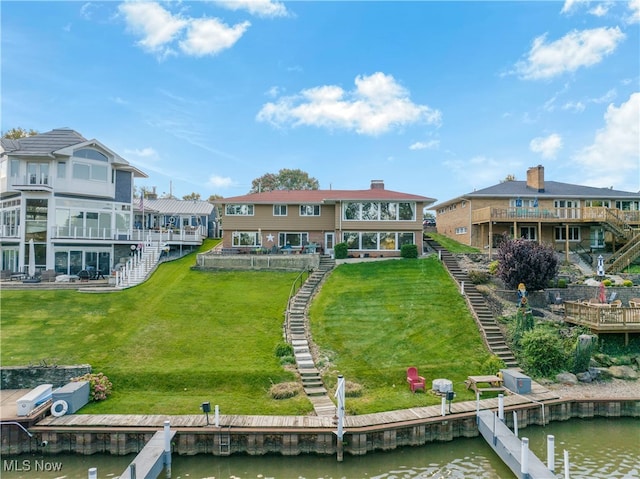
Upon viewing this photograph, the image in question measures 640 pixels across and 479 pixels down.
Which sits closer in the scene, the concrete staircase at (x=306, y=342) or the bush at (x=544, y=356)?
the concrete staircase at (x=306, y=342)

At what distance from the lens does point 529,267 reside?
21.2m

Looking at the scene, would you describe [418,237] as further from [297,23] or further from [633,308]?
[297,23]

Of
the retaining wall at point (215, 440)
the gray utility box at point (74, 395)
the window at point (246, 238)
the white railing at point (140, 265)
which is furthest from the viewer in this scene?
the window at point (246, 238)

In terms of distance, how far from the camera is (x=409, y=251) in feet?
96.8

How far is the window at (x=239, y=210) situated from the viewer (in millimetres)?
33647

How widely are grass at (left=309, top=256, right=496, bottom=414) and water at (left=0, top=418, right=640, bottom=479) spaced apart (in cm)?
196

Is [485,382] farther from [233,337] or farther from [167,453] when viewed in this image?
[167,453]

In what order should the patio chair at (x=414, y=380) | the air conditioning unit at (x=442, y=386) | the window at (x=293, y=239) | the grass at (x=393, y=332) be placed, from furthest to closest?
1. the window at (x=293, y=239)
2. the grass at (x=393, y=332)
3. the patio chair at (x=414, y=380)
4. the air conditioning unit at (x=442, y=386)

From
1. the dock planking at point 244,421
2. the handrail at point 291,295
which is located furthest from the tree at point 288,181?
the dock planking at point 244,421

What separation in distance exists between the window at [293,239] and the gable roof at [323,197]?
9.11 ft

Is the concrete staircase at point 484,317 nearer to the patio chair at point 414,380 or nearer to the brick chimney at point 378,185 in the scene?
the patio chair at point 414,380

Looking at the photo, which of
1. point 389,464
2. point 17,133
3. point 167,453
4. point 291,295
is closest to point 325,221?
point 291,295

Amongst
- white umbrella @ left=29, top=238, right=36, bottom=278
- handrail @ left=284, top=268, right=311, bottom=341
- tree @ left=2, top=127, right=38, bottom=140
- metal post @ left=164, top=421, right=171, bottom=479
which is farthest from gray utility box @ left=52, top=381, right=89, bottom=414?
tree @ left=2, top=127, right=38, bottom=140

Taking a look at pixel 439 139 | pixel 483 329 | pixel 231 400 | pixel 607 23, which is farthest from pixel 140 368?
pixel 607 23
